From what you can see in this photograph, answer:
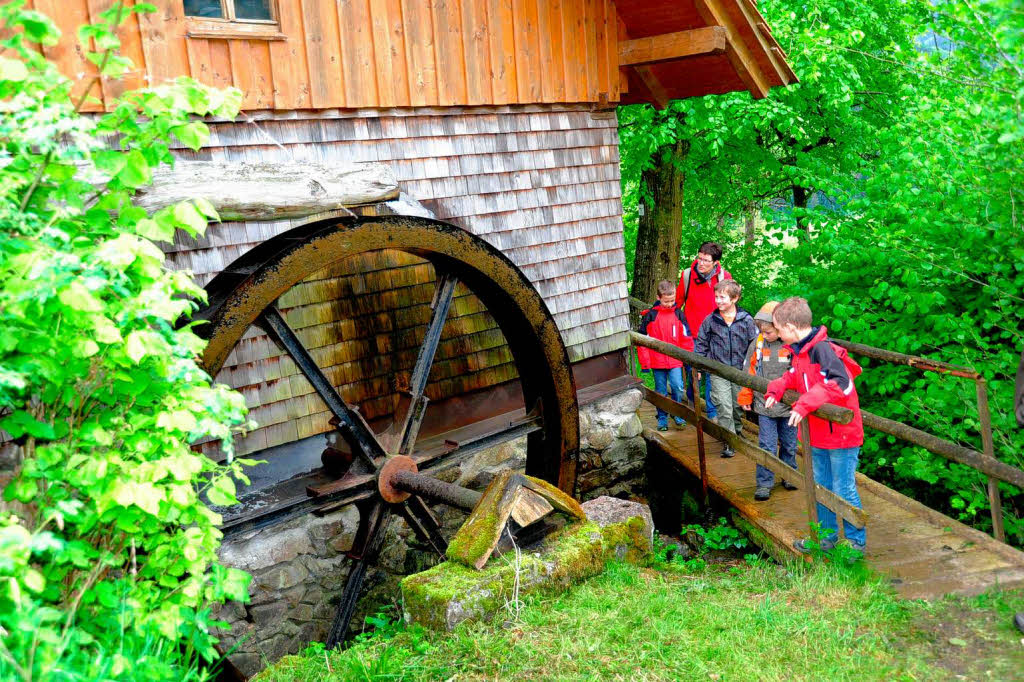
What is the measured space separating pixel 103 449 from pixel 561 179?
4324 mm

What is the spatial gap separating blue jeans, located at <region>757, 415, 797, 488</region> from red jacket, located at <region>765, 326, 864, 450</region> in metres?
0.94

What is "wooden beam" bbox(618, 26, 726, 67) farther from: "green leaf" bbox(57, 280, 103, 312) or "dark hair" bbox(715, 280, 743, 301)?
"green leaf" bbox(57, 280, 103, 312)

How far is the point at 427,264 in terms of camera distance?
18.8ft

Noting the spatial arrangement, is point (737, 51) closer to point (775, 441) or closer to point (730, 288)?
point (730, 288)

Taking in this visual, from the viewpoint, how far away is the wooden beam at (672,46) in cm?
598

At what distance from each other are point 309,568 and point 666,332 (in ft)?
11.2

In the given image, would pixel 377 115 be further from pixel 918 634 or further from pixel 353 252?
pixel 918 634

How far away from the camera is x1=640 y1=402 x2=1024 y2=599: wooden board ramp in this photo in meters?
4.24

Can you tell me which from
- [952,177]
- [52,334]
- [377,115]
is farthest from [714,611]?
[952,177]

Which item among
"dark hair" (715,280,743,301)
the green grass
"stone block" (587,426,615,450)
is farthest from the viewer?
"stone block" (587,426,615,450)

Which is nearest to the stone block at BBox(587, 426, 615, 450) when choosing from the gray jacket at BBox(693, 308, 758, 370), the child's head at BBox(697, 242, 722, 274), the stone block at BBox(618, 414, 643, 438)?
the stone block at BBox(618, 414, 643, 438)

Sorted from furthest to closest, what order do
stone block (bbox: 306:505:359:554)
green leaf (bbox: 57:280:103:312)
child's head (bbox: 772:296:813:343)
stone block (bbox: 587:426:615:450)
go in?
stone block (bbox: 587:426:615:450) < stone block (bbox: 306:505:359:554) < child's head (bbox: 772:296:813:343) < green leaf (bbox: 57:280:103:312)

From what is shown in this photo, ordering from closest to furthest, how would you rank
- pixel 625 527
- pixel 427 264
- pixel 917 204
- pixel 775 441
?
pixel 625 527
pixel 775 441
pixel 427 264
pixel 917 204

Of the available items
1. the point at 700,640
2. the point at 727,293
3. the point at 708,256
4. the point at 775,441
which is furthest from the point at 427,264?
the point at 700,640
